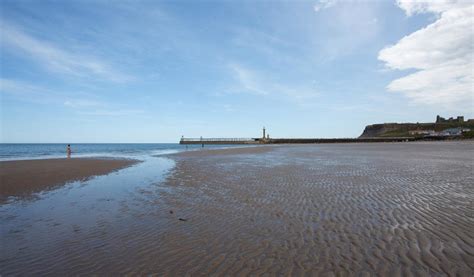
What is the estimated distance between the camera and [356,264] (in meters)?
3.90

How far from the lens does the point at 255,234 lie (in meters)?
5.30

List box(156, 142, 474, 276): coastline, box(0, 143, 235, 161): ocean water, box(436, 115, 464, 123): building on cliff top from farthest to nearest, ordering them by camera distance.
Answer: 1. box(436, 115, 464, 123): building on cliff top
2. box(0, 143, 235, 161): ocean water
3. box(156, 142, 474, 276): coastline

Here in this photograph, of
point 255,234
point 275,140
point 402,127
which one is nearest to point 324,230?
point 255,234

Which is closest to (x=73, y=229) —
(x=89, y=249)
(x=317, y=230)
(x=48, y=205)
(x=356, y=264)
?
(x=89, y=249)

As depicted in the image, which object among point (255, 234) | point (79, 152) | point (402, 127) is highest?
point (402, 127)

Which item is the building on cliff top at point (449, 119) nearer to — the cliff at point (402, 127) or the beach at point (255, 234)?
the cliff at point (402, 127)

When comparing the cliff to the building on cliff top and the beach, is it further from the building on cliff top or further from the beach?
the beach

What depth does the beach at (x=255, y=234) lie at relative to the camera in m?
3.96

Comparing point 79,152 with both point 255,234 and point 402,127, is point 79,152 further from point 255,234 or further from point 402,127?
point 402,127

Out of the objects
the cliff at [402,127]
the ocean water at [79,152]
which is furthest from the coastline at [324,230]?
the cliff at [402,127]

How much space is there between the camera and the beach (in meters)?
3.96

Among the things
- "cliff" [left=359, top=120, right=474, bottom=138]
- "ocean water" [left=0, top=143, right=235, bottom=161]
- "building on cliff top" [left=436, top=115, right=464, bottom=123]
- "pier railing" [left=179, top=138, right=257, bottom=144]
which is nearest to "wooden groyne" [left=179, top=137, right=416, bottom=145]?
"pier railing" [left=179, top=138, right=257, bottom=144]

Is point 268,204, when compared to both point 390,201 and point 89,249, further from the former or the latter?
point 89,249

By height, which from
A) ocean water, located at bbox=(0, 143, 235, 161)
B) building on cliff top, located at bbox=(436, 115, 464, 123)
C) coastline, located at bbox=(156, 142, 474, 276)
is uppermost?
building on cliff top, located at bbox=(436, 115, 464, 123)
